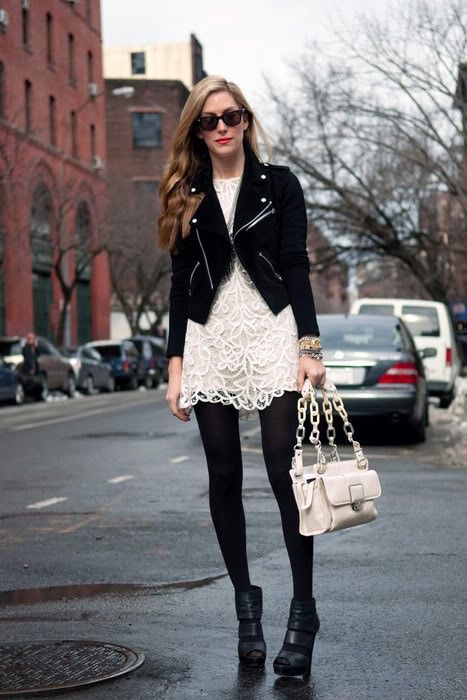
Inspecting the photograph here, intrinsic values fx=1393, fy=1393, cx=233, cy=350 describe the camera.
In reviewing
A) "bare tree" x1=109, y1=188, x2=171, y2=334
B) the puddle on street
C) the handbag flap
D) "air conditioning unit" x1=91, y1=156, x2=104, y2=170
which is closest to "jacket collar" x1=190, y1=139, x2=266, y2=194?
the handbag flap

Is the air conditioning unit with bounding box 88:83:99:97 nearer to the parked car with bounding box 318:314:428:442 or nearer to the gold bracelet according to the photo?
the parked car with bounding box 318:314:428:442

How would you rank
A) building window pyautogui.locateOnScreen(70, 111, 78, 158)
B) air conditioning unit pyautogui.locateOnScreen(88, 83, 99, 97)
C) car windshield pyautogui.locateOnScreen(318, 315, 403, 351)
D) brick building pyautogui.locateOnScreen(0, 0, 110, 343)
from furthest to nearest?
air conditioning unit pyautogui.locateOnScreen(88, 83, 99, 97) → building window pyautogui.locateOnScreen(70, 111, 78, 158) → brick building pyautogui.locateOnScreen(0, 0, 110, 343) → car windshield pyautogui.locateOnScreen(318, 315, 403, 351)

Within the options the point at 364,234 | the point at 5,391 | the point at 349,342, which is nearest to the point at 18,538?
the point at 349,342

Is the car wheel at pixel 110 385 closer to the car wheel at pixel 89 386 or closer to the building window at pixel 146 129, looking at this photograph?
the car wheel at pixel 89 386

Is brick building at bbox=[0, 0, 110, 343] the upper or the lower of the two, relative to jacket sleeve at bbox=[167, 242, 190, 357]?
upper

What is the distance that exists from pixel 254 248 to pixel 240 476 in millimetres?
814

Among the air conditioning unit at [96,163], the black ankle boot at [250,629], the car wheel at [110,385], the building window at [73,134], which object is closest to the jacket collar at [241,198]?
the black ankle boot at [250,629]

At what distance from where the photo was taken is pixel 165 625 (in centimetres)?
544

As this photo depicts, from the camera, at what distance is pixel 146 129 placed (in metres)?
88.9

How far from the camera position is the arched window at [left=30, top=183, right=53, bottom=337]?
149 feet

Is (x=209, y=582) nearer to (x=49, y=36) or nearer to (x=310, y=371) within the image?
(x=310, y=371)

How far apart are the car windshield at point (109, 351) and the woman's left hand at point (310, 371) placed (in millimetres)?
38820

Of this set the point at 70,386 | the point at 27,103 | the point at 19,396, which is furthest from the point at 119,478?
the point at 27,103

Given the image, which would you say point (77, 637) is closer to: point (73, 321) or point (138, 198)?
point (73, 321)
